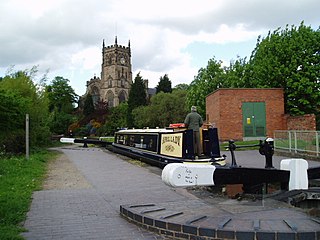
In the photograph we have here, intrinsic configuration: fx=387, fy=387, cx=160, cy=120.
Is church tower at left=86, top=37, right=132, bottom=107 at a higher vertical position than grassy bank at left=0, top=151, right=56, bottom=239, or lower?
higher

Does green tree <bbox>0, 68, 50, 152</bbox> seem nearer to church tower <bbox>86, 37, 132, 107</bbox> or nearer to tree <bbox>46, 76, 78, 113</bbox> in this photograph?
tree <bbox>46, 76, 78, 113</bbox>

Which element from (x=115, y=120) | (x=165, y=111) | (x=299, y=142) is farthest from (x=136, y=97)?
(x=299, y=142)

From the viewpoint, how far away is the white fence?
15.2 metres

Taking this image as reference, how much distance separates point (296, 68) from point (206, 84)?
1750 cm

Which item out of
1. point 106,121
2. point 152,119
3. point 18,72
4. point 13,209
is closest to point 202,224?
point 13,209

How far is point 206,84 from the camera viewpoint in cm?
4306

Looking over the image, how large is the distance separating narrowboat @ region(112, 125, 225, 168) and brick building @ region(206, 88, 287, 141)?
8.67 metres

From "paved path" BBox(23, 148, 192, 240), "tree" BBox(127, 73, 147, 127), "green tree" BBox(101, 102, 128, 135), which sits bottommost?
"paved path" BBox(23, 148, 192, 240)

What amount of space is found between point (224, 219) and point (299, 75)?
22.4m

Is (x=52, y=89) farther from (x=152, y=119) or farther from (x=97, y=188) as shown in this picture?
(x=97, y=188)

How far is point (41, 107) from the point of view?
2564 centimetres

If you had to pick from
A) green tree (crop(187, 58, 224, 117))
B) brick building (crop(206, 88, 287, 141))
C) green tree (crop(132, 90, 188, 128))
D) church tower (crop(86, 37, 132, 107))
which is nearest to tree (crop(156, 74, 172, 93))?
green tree (crop(132, 90, 188, 128))

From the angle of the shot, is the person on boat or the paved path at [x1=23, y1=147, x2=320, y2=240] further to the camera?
the person on boat

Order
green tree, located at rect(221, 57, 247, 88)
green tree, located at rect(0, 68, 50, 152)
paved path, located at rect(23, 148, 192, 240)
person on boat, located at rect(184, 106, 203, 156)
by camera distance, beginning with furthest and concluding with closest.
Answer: green tree, located at rect(221, 57, 247, 88)
green tree, located at rect(0, 68, 50, 152)
person on boat, located at rect(184, 106, 203, 156)
paved path, located at rect(23, 148, 192, 240)
